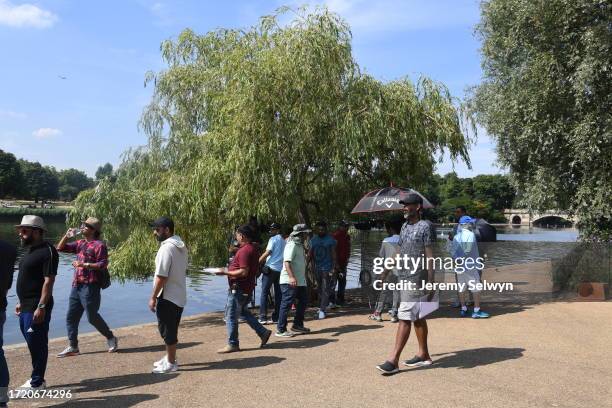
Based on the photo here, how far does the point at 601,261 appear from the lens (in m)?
11.5

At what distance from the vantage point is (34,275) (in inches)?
220

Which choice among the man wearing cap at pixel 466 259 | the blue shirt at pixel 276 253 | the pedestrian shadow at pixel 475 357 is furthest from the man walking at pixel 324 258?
the pedestrian shadow at pixel 475 357

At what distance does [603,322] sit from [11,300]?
51.1 ft

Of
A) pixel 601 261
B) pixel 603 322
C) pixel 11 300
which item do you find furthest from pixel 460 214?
pixel 11 300

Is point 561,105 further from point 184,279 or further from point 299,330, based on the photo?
point 184,279

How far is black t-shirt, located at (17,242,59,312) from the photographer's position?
18.2 ft

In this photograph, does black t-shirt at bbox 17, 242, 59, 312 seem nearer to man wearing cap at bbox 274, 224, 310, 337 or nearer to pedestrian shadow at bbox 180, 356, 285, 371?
pedestrian shadow at bbox 180, 356, 285, 371

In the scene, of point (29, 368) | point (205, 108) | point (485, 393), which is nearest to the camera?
point (485, 393)

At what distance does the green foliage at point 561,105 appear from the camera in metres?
12.0

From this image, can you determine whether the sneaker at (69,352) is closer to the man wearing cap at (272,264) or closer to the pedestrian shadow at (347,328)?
the man wearing cap at (272,264)

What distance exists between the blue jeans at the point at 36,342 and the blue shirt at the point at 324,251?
5.19 meters

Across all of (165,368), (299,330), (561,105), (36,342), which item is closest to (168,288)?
(165,368)

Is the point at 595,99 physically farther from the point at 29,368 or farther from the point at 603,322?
the point at 29,368

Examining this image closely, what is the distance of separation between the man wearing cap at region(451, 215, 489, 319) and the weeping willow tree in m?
1.94
